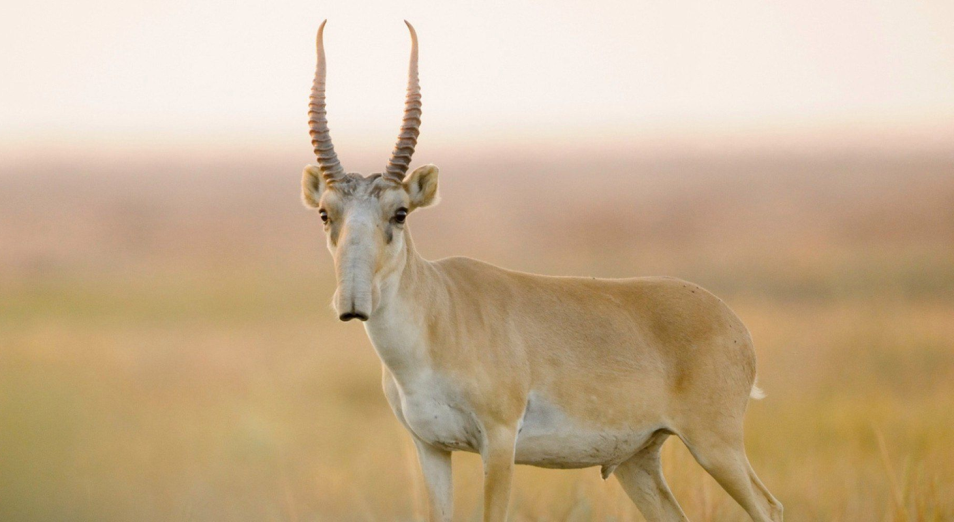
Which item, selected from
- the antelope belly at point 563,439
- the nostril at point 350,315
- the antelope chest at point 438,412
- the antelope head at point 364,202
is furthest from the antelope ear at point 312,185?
the antelope belly at point 563,439

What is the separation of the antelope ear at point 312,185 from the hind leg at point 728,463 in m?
3.72

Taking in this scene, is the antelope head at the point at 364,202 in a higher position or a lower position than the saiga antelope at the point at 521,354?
higher

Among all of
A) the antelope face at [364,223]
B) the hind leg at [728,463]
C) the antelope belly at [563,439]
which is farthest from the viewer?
the hind leg at [728,463]

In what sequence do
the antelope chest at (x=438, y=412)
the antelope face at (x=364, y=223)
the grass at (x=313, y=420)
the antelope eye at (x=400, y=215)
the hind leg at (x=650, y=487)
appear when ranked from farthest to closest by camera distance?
1. the grass at (x=313, y=420)
2. the hind leg at (x=650, y=487)
3. the antelope chest at (x=438, y=412)
4. the antelope eye at (x=400, y=215)
5. the antelope face at (x=364, y=223)

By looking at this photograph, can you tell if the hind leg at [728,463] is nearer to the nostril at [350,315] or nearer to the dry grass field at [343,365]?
the dry grass field at [343,365]

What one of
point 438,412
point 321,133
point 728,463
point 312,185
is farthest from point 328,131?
point 728,463

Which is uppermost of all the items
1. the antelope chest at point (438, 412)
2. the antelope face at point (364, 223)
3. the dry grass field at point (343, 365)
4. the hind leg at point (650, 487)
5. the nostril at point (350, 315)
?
the antelope face at point (364, 223)

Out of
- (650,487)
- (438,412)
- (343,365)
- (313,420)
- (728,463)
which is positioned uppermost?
(438,412)

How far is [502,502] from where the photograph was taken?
29.8 ft

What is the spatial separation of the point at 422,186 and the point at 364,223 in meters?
0.91

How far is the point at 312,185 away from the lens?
935cm

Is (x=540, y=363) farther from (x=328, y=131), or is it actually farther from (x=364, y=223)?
(x=328, y=131)

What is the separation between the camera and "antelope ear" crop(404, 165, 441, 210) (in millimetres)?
9195

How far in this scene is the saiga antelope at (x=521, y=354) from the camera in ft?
29.3
